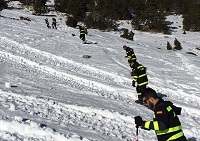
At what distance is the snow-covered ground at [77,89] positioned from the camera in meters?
6.86

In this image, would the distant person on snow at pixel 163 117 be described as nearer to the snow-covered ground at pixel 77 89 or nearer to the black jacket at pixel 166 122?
the black jacket at pixel 166 122

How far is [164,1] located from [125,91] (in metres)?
51.5

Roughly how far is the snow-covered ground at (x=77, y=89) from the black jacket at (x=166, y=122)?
182 centimetres

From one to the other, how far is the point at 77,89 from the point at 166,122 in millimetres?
6522

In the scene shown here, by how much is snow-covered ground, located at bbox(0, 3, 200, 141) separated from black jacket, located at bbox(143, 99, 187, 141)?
1.82 metres

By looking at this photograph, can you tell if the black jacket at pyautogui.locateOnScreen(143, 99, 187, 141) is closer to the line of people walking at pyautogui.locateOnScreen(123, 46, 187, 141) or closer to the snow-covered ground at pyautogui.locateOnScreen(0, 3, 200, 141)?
the line of people walking at pyautogui.locateOnScreen(123, 46, 187, 141)

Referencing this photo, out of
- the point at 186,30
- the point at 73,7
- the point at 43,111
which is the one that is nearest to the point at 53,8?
the point at 73,7

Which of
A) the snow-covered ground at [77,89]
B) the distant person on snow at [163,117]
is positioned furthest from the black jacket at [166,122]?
the snow-covered ground at [77,89]

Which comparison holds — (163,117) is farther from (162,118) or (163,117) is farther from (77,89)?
(77,89)

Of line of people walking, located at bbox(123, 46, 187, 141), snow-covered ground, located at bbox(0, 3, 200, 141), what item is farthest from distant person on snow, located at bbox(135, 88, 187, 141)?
snow-covered ground, located at bbox(0, 3, 200, 141)

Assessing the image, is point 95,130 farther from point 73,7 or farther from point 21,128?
point 73,7

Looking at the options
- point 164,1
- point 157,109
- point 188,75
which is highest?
point 164,1

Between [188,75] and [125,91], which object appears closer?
[125,91]

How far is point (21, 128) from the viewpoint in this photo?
244 inches
